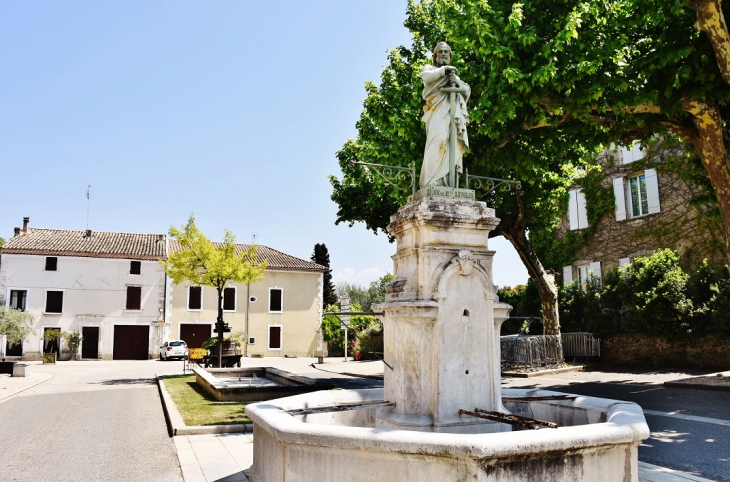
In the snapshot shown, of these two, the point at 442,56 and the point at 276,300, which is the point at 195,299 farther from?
the point at 442,56

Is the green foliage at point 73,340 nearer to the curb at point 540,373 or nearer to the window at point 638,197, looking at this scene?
the curb at point 540,373

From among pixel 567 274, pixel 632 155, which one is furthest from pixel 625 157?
pixel 567 274

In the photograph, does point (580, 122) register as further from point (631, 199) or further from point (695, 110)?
point (631, 199)

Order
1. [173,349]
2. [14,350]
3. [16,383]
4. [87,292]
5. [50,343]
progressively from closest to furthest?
1. [16,383]
2. [14,350]
3. [173,349]
4. [50,343]
5. [87,292]

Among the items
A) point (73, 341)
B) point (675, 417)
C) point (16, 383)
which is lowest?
point (16, 383)

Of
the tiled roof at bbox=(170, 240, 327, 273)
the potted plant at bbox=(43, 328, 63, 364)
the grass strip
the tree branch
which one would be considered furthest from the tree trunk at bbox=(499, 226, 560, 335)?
the potted plant at bbox=(43, 328, 63, 364)

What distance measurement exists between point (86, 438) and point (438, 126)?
7.57 meters

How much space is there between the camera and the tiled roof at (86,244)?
110ft

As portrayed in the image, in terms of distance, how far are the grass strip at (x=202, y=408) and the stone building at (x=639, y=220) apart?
16.9 meters

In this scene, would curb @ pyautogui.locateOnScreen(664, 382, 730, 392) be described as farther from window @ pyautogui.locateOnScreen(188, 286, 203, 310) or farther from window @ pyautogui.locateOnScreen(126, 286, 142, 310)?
window @ pyautogui.locateOnScreen(126, 286, 142, 310)

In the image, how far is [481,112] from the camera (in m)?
11.4

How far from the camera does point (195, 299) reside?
119 feet

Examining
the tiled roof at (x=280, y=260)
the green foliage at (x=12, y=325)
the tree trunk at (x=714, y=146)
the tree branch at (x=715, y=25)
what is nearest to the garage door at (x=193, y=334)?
the tiled roof at (x=280, y=260)

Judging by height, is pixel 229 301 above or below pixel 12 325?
above
